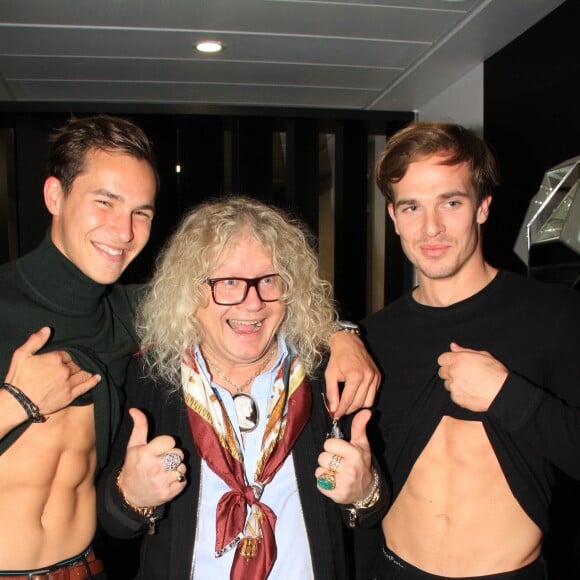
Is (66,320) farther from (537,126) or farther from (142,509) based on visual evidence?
(537,126)

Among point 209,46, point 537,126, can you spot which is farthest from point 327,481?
point 209,46

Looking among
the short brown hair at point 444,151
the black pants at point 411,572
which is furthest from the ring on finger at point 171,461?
the short brown hair at point 444,151

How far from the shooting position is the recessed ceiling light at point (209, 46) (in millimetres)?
3246

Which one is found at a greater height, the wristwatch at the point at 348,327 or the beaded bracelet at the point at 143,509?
the wristwatch at the point at 348,327

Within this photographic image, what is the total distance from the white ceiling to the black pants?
7.75 feet

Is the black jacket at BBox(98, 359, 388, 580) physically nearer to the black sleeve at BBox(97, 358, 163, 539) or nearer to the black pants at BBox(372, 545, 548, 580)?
the black sleeve at BBox(97, 358, 163, 539)

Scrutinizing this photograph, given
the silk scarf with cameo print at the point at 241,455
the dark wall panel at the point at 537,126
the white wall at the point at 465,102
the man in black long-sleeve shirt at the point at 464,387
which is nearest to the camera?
the silk scarf with cameo print at the point at 241,455

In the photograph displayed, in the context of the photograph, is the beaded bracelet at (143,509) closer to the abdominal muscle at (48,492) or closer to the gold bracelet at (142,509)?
the gold bracelet at (142,509)

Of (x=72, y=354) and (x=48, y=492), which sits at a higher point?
(x=72, y=354)

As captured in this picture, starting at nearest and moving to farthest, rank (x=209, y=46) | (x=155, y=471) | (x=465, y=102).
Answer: (x=155, y=471) → (x=209, y=46) → (x=465, y=102)

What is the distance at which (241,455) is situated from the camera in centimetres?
163

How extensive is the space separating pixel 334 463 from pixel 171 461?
1.30ft

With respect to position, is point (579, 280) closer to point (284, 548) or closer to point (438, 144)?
point (438, 144)

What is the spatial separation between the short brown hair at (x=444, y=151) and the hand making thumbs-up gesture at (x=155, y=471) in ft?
3.62
